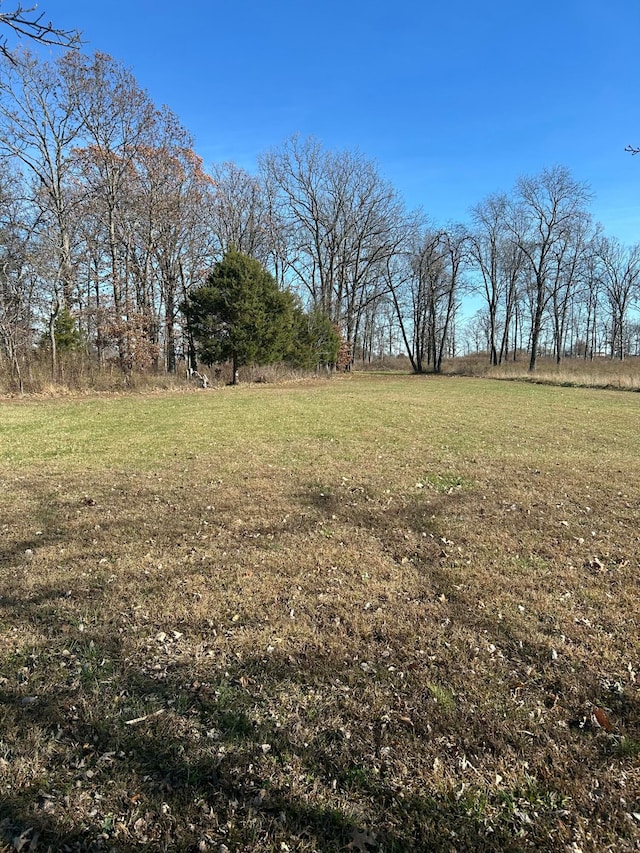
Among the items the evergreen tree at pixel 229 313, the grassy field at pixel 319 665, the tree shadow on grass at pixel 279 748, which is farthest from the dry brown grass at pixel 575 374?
the tree shadow on grass at pixel 279 748

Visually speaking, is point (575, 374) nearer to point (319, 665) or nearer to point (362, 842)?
point (319, 665)

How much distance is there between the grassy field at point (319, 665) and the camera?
1811mm

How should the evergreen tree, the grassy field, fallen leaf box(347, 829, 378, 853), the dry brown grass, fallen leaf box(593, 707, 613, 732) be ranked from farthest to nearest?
the dry brown grass, the evergreen tree, fallen leaf box(593, 707, 613, 732), the grassy field, fallen leaf box(347, 829, 378, 853)

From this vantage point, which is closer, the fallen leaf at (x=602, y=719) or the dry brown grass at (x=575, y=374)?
the fallen leaf at (x=602, y=719)

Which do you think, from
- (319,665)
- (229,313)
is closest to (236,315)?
(229,313)

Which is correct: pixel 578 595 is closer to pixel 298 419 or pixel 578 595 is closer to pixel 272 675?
pixel 272 675

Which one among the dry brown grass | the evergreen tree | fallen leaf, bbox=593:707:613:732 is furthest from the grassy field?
the dry brown grass

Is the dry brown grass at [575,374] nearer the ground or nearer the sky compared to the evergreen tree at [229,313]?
nearer the ground

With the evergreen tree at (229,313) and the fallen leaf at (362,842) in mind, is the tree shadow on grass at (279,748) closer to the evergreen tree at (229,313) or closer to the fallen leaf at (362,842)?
the fallen leaf at (362,842)

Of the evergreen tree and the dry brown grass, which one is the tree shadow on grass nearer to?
the evergreen tree

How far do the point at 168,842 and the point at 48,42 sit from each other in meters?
4.33

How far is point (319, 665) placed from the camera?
8.80 ft

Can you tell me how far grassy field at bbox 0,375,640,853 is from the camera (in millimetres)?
1811

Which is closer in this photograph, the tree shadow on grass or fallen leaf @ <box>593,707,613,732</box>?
the tree shadow on grass
